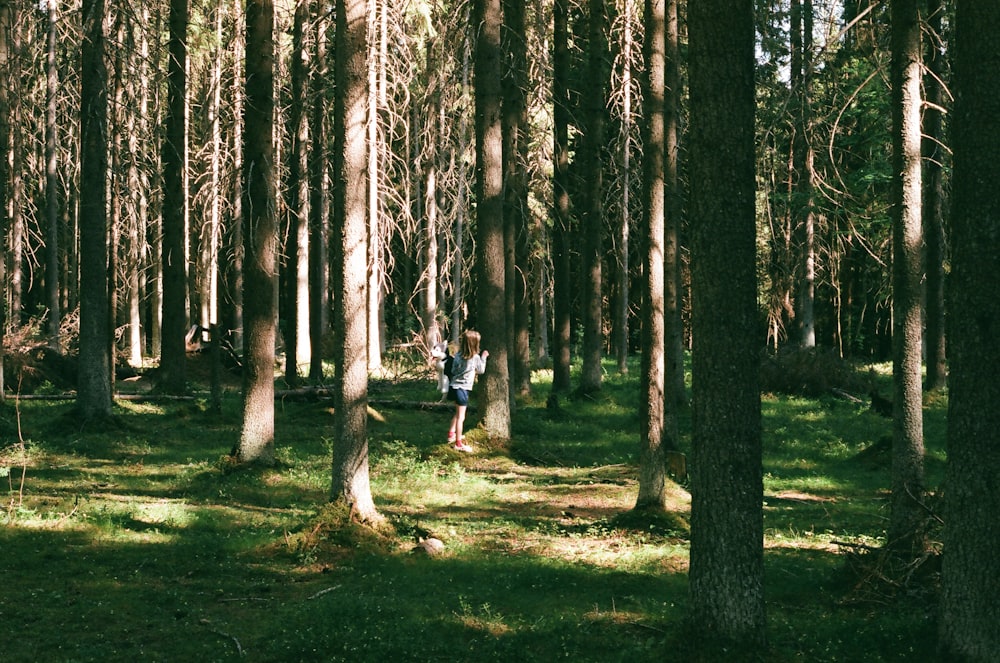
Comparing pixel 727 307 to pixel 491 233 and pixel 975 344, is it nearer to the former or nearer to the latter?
pixel 975 344

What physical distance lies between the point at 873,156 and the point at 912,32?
54.8 feet

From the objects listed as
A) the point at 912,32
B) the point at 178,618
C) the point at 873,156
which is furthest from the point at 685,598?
the point at 873,156

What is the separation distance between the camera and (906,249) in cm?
815

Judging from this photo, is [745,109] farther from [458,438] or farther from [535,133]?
[535,133]

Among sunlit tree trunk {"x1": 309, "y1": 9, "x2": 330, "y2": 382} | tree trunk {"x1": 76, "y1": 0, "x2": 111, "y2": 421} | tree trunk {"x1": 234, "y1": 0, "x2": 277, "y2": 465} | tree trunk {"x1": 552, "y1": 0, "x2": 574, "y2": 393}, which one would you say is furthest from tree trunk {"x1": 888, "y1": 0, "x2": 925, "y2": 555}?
tree trunk {"x1": 552, "y1": 0, "x2": 574, "y2": 393}

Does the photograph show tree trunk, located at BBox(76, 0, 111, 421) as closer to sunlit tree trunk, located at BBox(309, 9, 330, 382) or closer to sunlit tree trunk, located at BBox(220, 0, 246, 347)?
sunlit tree trunk, located at BBox(220, 0, 246, 347)

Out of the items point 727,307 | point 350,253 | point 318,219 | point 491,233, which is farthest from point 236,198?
point 727,307

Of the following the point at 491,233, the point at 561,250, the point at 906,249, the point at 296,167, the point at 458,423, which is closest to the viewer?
the point at 906,249

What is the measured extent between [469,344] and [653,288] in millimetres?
5291

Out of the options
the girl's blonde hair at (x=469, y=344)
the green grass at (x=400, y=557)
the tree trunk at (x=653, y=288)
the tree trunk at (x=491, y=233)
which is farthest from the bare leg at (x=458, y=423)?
the tree trunk at (x=653, y=288)

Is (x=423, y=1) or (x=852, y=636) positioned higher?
(x=423, y=1)

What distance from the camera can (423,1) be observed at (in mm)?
20719

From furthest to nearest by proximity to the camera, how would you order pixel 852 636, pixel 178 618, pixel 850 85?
pixel 850 85 < pixel 178 618 < pixel 852 636

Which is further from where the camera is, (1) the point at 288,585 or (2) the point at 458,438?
(2) the point at 458,438
